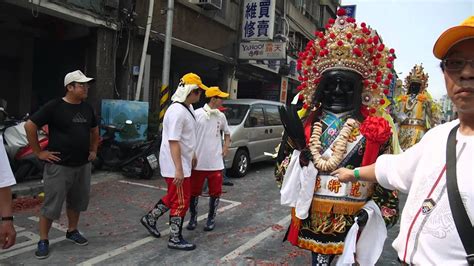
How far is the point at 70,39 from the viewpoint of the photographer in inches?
349

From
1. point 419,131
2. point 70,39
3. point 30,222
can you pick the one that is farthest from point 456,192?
point 70,39

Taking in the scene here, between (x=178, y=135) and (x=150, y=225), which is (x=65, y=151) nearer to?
(x=178, y=135)

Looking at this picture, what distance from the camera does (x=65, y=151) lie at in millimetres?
3789

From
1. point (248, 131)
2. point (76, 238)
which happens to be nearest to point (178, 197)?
point (76, 238)

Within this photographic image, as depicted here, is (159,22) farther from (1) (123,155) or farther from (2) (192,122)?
(2) (192,122)

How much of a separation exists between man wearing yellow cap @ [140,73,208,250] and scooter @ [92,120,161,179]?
321cm

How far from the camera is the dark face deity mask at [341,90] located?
2.79 meters

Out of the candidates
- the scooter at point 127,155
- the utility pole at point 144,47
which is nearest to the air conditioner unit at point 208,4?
the utility pole at point 144,47

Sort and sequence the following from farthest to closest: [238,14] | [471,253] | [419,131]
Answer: [238,14], [419,131], [471,253]

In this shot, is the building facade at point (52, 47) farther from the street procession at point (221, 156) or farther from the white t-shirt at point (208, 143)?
the white t-shirt at point (208, 143)

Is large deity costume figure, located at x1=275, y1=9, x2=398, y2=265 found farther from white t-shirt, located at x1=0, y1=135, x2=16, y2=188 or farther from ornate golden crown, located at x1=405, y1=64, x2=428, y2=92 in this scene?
ornate golden crown, located at x1=405, y1=64, x2=428, y2=92

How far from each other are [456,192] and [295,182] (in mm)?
1567

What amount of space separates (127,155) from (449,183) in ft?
22.6

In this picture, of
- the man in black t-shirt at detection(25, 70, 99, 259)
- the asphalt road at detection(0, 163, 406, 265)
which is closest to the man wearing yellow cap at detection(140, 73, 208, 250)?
the asphalt road at detection(0, 163, 406, 265)
